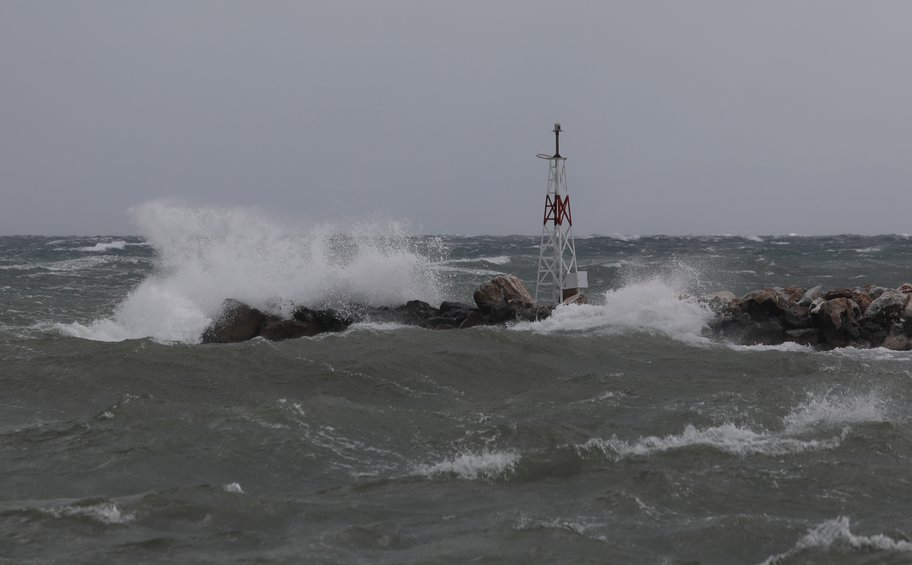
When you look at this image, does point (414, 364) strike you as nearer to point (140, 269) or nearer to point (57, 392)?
point (57, 392)

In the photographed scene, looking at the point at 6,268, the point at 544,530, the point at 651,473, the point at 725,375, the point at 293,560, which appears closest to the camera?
the point at 293,560

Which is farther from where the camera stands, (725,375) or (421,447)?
(725,375)

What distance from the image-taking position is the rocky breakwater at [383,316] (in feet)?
53.3

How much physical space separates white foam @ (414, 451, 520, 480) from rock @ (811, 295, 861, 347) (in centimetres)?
909

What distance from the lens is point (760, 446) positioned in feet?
27.1

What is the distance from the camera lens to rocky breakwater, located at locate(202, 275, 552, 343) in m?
16.2

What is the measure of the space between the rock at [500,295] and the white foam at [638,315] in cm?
78

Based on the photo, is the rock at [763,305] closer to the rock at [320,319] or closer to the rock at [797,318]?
the rock at [797,318]

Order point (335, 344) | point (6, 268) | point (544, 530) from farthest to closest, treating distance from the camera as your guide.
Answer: point (6, 268)
point (335, 344)
point (544, 530)

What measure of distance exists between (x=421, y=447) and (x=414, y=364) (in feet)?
13.8

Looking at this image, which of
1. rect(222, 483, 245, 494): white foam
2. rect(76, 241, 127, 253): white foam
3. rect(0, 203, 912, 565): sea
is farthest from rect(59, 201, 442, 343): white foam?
rect(76, 241, 127, 253): white foam

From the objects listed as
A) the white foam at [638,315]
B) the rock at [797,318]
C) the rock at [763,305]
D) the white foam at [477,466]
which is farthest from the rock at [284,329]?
the white foam at [477,466]

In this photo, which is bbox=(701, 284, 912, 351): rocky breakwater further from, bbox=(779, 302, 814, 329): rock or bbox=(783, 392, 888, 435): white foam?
bbox=(783, 392, 888, 435): white foam

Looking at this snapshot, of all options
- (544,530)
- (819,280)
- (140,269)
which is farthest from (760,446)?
(140,269)
